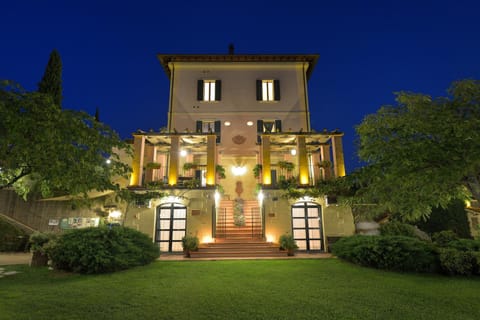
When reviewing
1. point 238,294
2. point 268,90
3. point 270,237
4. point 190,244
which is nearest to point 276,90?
point 268,90

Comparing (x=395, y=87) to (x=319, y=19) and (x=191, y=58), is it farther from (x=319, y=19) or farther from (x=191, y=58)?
(x=191, y=58)

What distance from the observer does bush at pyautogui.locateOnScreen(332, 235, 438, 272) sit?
763 centimetres

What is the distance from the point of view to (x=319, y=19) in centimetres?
9806

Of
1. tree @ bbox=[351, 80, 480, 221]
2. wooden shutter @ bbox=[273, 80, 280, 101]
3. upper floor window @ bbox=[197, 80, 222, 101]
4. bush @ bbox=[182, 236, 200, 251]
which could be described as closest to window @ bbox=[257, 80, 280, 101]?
wooden shutter @ bbox=[273, 80, 280, 101]

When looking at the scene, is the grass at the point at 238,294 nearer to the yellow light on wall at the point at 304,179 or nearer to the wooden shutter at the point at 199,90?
the yellow light on wall at the point at 304,179

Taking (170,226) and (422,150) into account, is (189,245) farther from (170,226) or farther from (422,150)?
(422,150)

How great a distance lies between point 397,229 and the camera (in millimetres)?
11844

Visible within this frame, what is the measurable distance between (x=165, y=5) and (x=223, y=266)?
344 feet

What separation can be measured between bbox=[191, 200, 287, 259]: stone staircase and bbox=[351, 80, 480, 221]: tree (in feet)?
21.1

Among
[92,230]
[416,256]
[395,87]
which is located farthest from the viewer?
[395,87]


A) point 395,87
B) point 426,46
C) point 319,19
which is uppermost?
point 319,19

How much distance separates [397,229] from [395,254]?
4689mm

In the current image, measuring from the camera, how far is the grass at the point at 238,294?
14.4ft

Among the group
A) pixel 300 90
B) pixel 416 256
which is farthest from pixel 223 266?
pixel 300 90
